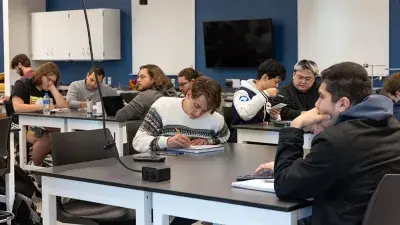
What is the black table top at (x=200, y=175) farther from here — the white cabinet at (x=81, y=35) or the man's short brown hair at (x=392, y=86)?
the white cabinet at (x=81, y=35)

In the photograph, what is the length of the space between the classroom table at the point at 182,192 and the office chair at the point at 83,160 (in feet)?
0.67

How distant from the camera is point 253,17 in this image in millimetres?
9133

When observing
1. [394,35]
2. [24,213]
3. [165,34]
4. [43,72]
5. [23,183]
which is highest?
[165,34]

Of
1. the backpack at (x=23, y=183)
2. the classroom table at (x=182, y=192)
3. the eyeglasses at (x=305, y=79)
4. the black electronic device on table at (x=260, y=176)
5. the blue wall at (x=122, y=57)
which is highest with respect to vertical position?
the blue wall at (x=122, y=57)

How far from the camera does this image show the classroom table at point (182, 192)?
2129mm

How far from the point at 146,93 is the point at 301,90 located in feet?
4.37

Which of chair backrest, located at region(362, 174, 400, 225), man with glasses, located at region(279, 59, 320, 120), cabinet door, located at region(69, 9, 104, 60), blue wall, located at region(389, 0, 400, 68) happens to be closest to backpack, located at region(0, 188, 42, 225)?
man with glasses, located at region(279, 59, 320, 120)

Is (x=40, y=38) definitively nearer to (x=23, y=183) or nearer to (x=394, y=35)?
(x=394, y=35)

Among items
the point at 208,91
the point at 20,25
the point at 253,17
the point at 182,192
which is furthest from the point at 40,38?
the point at 182,192

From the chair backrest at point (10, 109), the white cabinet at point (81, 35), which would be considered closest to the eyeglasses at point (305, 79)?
the chair backrest at point (10, 109)

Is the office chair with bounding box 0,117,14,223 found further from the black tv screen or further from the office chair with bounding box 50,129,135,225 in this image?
the black tv screen

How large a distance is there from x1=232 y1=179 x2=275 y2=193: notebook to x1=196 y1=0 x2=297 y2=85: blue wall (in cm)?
653

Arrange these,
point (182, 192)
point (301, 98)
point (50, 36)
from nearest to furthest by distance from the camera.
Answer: point (182, 192) < point (301, 98) < point (50, 36)

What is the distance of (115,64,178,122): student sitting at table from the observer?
5324mm
